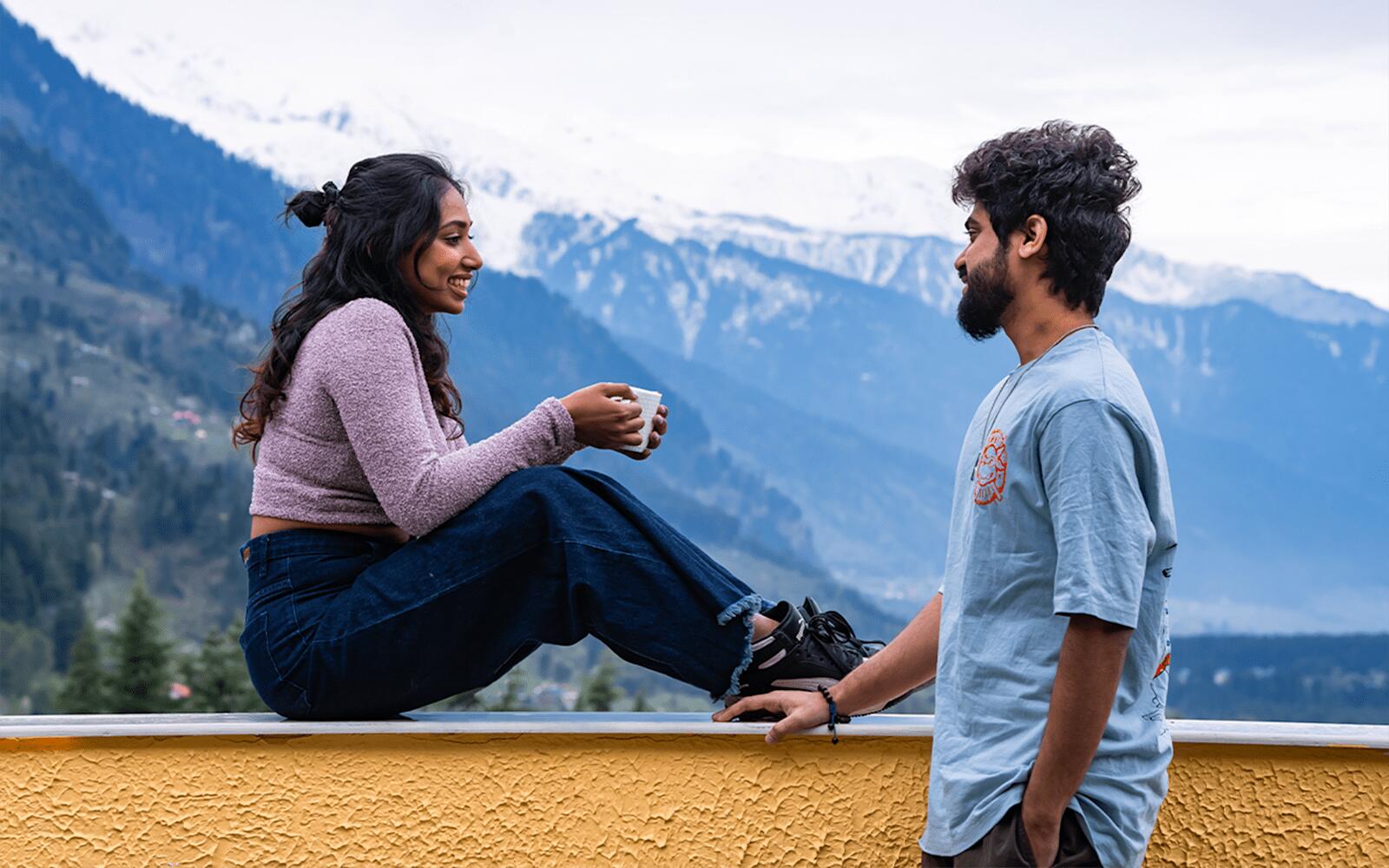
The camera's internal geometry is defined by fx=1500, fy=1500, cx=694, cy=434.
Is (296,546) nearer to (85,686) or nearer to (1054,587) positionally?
(1054,587)

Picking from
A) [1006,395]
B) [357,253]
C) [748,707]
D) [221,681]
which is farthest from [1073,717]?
[221,681]

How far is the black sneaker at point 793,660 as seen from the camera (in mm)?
2486

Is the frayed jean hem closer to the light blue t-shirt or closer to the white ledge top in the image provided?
the white ledge top

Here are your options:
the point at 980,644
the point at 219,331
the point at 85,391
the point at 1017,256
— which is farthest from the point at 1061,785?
the point at 219,331

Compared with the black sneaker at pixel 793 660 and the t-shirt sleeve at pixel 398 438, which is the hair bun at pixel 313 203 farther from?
the black sneaker at pixel 793 660

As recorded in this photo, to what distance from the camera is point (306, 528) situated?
259cm

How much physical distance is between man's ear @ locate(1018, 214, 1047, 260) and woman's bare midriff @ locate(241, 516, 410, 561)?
126cm

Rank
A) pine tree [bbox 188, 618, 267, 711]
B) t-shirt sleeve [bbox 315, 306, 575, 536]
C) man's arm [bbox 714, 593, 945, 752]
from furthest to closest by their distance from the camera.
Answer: pine tree [bbox 188, 618, 267, 711] < t-shirt sleeve [bbox 315, 306, 575, 536] < man's arm [bbox 714, 593, 945, 752]

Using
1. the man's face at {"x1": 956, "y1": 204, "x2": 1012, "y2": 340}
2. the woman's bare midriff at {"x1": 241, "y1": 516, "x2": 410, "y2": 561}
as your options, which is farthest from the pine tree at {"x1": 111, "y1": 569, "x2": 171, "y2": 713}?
the man's face at {"x1": 956, "y1": 204, "x2": 1012, "y2": 340}

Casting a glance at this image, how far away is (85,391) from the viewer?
11256 centimetres

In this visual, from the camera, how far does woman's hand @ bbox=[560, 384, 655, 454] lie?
8.39 feet

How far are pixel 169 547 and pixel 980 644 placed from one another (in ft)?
341

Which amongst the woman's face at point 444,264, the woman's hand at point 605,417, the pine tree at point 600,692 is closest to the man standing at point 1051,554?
the woman's hand at point 605,417

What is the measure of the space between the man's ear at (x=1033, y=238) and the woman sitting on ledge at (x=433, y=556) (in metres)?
0.83
